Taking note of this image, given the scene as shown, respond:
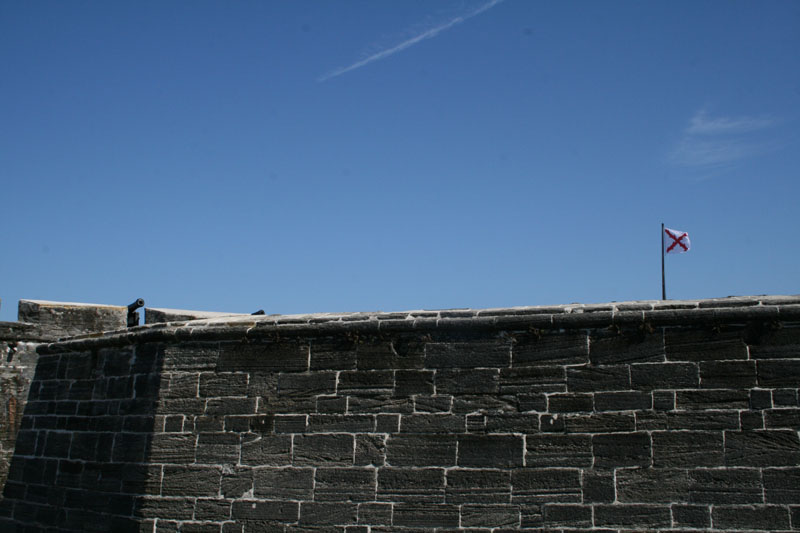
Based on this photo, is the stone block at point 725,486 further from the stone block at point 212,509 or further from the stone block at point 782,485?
the stone block at point 212,509

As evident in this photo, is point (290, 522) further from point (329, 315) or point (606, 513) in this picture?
point (606, 513)

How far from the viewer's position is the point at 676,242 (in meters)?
17.6

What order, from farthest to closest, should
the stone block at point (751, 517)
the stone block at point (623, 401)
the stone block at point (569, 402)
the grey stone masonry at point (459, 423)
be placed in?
the stone block at point (569, 402) → the stone block at point (623, 401) → the grey stone masonry at point (459, 423) → the stone block at point (751, 517)

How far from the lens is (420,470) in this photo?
6.82m

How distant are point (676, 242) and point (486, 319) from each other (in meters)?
11.8

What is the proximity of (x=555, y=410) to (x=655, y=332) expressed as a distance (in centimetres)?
99

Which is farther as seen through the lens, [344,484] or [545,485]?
[344,484]

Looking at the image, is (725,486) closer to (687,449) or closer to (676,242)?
(687,449)

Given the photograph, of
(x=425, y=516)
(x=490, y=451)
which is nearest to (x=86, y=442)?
(x=425, y=516)

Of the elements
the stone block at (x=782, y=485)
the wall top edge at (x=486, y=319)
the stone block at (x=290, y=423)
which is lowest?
the stone block at (x=782, y=485)

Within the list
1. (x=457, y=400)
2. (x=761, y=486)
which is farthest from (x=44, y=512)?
(x=761, y=486)

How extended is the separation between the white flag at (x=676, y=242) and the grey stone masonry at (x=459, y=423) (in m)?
11.5

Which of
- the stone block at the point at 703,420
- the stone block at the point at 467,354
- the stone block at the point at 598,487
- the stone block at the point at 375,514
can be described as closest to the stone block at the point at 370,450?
the stone block at the point at 375,514

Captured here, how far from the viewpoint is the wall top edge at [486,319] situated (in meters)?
6.39
